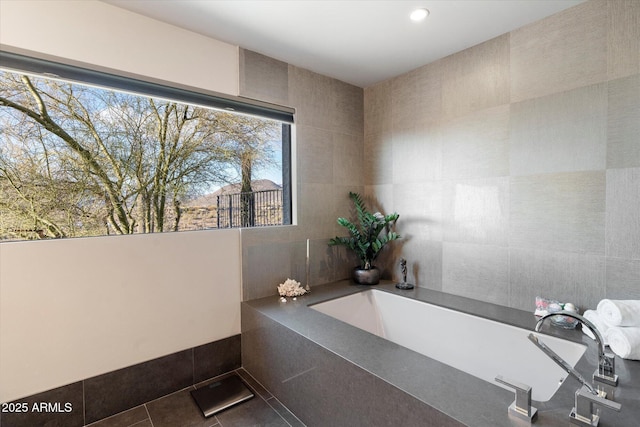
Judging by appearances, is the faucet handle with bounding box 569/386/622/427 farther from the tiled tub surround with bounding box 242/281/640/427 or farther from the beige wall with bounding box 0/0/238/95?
the beige wall with bounding box 0/0/238/95

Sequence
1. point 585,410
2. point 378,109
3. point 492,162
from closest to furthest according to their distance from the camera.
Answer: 1. point 585,410
2. point 492,162
3. point 378,109

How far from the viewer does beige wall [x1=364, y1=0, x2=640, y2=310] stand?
5.16ft

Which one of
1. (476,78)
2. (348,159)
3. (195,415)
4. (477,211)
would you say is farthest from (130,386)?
(476,78)

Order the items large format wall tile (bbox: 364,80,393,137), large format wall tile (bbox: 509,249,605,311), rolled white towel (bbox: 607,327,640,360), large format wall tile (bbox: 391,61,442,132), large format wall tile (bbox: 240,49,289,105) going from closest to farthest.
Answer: rolled white towel (bbox: 607,327,640,360)
large format wall tile (bbox: 509,249,605,311)
large format wall tile (bbox: 240,49,289,105)
large format wall tile (bbox: 391,61,442,132)
large format wall tile (bbox: 364,80,393,137)

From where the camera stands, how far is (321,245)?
8.63 ft

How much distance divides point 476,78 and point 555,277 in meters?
1.41

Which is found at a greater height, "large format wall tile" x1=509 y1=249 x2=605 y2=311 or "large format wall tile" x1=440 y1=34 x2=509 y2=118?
"large format wall tile" x1=440 y1=34 x2=509 y2=118

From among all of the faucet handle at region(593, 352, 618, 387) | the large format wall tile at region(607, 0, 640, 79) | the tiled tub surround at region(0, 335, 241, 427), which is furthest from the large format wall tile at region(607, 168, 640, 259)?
the tiled tub surround at region(0, 335, 241, 427)

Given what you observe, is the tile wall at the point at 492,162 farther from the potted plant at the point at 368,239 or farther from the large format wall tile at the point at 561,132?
the potted plant at the point at 368,239

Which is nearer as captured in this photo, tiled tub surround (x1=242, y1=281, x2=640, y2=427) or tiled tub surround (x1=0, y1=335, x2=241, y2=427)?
tiled tub surround (x1=242, y1=281, x2=640, y2=427)

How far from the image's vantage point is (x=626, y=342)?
131cm

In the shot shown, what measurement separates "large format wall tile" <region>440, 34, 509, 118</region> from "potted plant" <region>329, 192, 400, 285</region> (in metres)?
1.00

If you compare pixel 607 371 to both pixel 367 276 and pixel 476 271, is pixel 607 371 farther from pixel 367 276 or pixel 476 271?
pixel 367 276

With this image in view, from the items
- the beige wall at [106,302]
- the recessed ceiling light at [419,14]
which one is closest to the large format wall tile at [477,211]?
the recessed ceiling light at [419,14]
